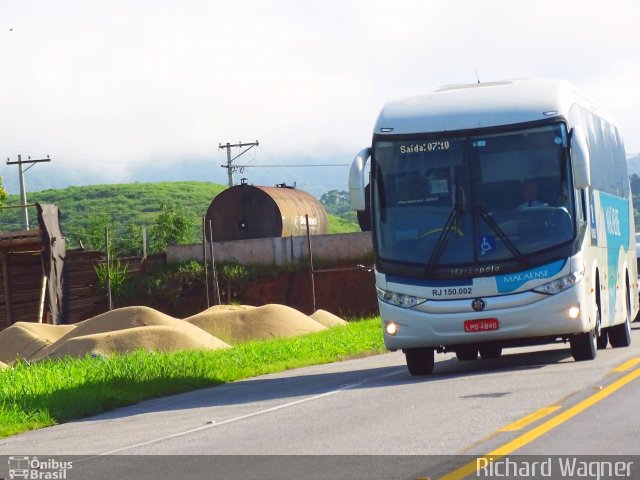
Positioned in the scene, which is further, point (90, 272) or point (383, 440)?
point (90, 272)

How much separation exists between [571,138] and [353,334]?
1339 cm

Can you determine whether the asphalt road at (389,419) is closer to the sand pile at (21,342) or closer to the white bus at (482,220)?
the white bus at (482,220)

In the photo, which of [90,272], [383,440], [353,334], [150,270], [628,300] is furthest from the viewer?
[150,270]

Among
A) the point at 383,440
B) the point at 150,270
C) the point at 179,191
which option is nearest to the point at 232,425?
the point at 383,440

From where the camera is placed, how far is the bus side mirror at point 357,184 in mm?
15773

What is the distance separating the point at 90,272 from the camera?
169ft

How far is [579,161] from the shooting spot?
51.8 ft

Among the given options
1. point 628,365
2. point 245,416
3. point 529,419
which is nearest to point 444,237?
point 628,365

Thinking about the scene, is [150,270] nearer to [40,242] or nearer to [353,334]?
[40,242]

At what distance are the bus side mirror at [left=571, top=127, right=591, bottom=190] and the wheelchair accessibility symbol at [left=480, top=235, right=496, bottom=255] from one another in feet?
4.18

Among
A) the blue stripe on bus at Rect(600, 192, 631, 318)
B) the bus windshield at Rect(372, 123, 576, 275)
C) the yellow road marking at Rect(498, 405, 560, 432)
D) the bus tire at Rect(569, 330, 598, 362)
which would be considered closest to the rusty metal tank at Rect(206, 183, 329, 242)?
the blue stripe on bus at Rect(600, 192, 631, 318)

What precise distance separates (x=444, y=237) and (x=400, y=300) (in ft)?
3.30

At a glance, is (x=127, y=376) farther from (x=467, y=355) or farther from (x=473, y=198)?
(x=473, y=198)

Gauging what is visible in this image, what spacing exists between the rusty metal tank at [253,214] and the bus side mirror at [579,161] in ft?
134
